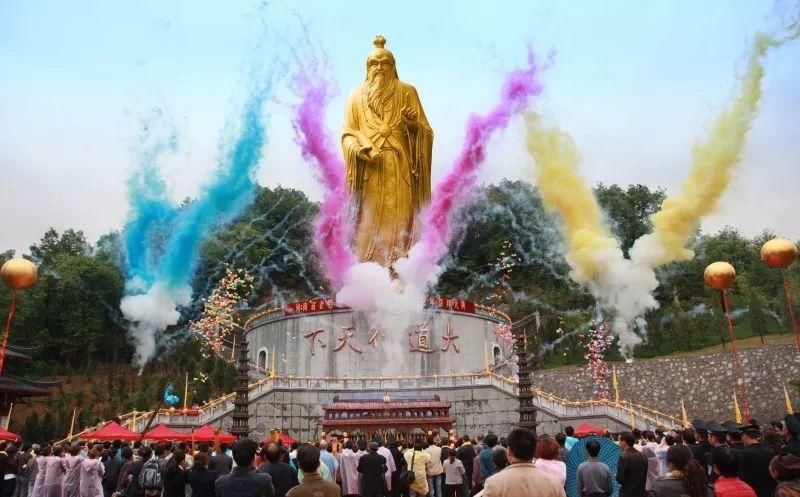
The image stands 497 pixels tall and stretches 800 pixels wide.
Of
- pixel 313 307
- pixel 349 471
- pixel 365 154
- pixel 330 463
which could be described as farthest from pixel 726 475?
pixel 365 154

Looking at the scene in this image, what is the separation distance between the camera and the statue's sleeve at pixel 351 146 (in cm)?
2795

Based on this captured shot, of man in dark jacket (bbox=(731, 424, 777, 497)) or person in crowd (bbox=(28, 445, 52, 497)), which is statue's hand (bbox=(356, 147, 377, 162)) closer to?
person in crowd (bbox=(28, 445, 52, 497))

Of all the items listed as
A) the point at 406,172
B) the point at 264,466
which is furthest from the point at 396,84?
the point at 264,466

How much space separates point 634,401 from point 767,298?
13.9m

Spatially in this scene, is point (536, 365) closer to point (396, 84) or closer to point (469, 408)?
point (469, 408)

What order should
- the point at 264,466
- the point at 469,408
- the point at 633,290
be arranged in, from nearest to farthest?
the point at 264,466, the point at 469,408, the point at 633,290

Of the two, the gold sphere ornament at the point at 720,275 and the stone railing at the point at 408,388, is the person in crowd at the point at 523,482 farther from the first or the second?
the stone railing at the point at 408,388

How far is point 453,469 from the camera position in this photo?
9.53 m

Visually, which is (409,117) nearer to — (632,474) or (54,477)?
(54,477)

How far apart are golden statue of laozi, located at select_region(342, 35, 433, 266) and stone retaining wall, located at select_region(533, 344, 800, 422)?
9.82 metres

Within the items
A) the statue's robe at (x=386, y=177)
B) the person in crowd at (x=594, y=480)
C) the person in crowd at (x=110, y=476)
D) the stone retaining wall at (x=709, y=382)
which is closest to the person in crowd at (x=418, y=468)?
the person in crowd at (x=594, y=480)

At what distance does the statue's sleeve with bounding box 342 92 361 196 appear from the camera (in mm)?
27953

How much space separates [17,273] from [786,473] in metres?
11.6

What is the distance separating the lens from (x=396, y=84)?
95.9 feet
